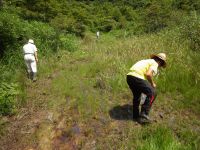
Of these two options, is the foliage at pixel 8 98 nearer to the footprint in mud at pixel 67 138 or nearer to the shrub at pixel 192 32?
the footprint in mud at pixel 67 138

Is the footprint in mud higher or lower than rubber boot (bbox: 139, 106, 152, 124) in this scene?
lower

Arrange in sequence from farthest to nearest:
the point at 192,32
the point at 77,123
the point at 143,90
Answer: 1. the point at 192,32
2. the point at 77,123
3. the point at 143,90

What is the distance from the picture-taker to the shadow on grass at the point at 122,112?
28.8 ft

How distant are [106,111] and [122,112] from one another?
1.30 feet

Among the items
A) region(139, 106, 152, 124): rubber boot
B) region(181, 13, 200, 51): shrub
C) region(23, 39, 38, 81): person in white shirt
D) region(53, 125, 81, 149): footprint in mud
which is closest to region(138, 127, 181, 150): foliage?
region(139, 106, 152, 124): rubber boot

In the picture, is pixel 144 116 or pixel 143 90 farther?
pixel 144 116

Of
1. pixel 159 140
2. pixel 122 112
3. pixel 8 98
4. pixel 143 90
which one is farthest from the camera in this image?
pixel 8 98

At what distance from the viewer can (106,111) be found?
9117mm

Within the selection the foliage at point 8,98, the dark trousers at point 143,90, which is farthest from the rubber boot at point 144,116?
the foliage at point 8,98

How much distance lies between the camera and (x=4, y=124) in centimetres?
930

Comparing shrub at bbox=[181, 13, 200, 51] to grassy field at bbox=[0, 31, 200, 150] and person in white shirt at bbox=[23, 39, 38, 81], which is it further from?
person in white shirt at bbox=[23, 39, 38, 81]

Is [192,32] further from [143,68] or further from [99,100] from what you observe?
[143,68]

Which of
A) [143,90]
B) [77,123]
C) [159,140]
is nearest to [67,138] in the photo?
[77,123]

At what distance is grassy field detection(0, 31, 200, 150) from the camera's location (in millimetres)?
7770
